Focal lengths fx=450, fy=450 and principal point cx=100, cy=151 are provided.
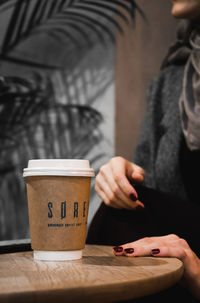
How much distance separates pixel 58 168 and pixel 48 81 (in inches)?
53.3

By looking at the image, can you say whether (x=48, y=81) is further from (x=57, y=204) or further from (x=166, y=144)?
(x=57, y=204)

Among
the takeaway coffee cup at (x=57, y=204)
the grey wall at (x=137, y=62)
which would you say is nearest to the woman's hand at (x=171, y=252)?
the takeaway coffee cup at (x=57, y=204)

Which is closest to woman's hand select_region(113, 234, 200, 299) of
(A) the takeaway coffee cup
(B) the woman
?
(B) the woman

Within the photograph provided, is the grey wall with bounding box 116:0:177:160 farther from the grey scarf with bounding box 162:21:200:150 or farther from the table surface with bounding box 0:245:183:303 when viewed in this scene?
the table surface with bounding box 0:245:183:303

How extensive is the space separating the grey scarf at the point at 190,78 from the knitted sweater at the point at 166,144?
81 mm

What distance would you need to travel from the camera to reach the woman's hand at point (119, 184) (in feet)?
3.25

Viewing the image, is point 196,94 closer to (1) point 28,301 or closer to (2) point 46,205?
(2) point 46,205

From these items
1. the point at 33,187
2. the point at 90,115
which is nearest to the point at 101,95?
the point at 90,115

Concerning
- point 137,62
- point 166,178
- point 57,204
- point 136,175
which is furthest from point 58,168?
point 137,62

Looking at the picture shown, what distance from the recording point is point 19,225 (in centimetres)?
191

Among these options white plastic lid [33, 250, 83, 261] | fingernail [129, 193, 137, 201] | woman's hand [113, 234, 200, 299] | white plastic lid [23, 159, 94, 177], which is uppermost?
white plastic lid [23, 159, 94, 177]

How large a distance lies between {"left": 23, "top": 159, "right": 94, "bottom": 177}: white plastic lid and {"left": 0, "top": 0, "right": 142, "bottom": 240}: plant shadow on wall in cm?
122

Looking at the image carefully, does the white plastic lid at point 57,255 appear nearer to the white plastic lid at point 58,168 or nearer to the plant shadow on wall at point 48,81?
the white plastic lid at point 58,168

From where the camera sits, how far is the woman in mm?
810
